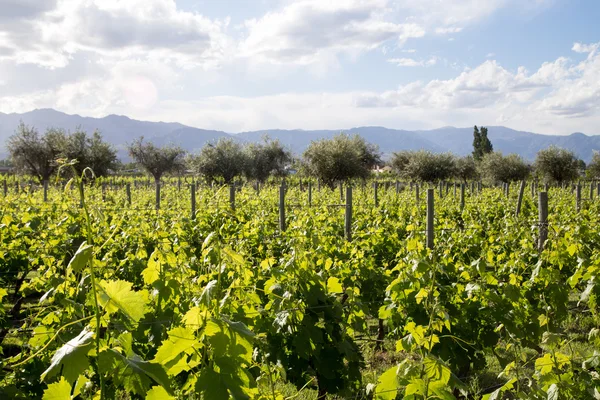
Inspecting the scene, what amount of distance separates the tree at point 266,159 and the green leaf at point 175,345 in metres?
35.6

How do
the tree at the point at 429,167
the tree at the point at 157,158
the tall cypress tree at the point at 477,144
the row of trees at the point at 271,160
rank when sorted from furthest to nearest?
the tall cypress tree at the point at 477,144, the tree at the point at 157,158, the tree at the point at 429,167, the row of trees at the point at 271,160

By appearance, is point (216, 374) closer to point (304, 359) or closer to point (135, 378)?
point (135, 378)

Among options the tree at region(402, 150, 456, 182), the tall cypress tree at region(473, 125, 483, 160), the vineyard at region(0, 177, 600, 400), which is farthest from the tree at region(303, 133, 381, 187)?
the tall cypress tree at region(473, 125, 483, 160)

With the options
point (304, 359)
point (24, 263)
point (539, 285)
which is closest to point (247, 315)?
point (304, 359)

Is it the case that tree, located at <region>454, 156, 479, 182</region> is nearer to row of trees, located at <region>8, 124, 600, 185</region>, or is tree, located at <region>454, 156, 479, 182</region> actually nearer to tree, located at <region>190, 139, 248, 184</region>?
row of trees, located at <region>8, 124, 600, 185</region>

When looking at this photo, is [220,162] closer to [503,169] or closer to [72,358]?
[503,169]

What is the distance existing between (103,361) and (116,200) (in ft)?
46.7

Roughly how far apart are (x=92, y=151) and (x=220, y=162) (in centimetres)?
842

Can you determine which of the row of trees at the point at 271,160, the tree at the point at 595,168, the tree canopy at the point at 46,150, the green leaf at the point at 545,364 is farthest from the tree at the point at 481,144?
the green leaf at the point at 545,364

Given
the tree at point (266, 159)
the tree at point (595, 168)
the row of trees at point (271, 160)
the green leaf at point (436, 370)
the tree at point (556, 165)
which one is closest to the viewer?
the green leaf at point (436, 370)

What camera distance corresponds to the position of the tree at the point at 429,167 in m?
40.0

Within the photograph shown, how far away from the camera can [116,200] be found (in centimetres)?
1488

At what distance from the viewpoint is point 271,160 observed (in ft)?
133

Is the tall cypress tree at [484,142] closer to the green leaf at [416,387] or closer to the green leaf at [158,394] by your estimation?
the green leaf at [416,387]
